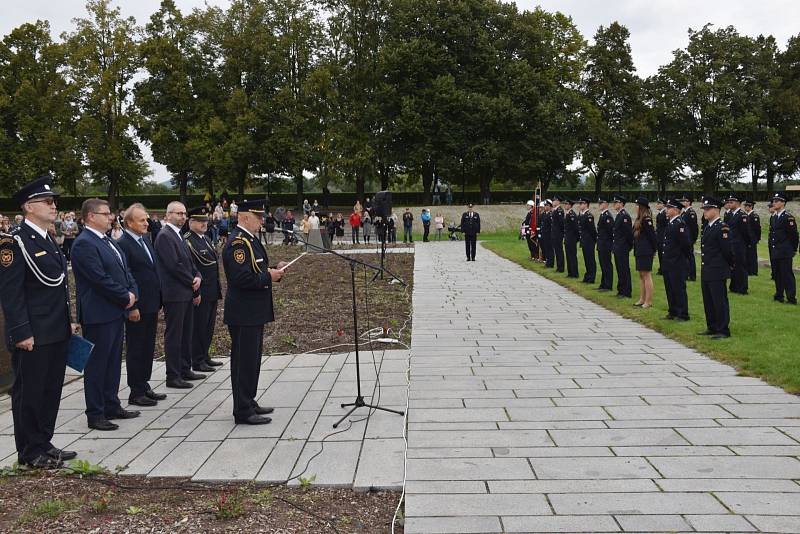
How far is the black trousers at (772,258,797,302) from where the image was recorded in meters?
12.4

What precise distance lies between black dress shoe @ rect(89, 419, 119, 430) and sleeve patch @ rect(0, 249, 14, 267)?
1.62 meters

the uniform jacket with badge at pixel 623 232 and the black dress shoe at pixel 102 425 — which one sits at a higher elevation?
the uniform jacket with badge at pixel 623 232

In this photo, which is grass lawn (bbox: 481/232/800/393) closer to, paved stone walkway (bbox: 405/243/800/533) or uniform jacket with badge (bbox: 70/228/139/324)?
paved stone walkway (bbox: 405/243/800/533)

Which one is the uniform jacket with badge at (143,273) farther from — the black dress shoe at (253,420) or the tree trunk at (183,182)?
the tree trunk at (183,182)

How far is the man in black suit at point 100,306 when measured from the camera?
5617 mm

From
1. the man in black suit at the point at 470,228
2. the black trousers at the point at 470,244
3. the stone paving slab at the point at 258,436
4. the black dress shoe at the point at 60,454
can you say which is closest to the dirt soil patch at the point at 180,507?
the stone paving slab at the point at 258,436

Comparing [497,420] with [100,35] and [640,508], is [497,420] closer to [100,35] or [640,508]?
[640,508]

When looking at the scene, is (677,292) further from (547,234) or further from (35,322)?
(547,234)

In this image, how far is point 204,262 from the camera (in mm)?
7613

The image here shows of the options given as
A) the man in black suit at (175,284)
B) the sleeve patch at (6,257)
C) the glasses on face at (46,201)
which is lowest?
the man in black suit at (175,284)

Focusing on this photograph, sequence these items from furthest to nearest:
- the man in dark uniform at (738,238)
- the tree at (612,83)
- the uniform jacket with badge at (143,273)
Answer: the tree at (612,83) < the man in dark uniform at (738,238) < the uniform jacket with badge at (143,273)

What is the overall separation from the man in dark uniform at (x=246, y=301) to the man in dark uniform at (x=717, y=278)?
634cm

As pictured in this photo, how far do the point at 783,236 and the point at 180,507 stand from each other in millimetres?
12719

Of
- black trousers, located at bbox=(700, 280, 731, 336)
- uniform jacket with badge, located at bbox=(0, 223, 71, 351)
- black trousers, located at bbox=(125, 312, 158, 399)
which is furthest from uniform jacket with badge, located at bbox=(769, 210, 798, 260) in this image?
uniform jacket with badge, located at bbox=(0, 223, 71, 351)
